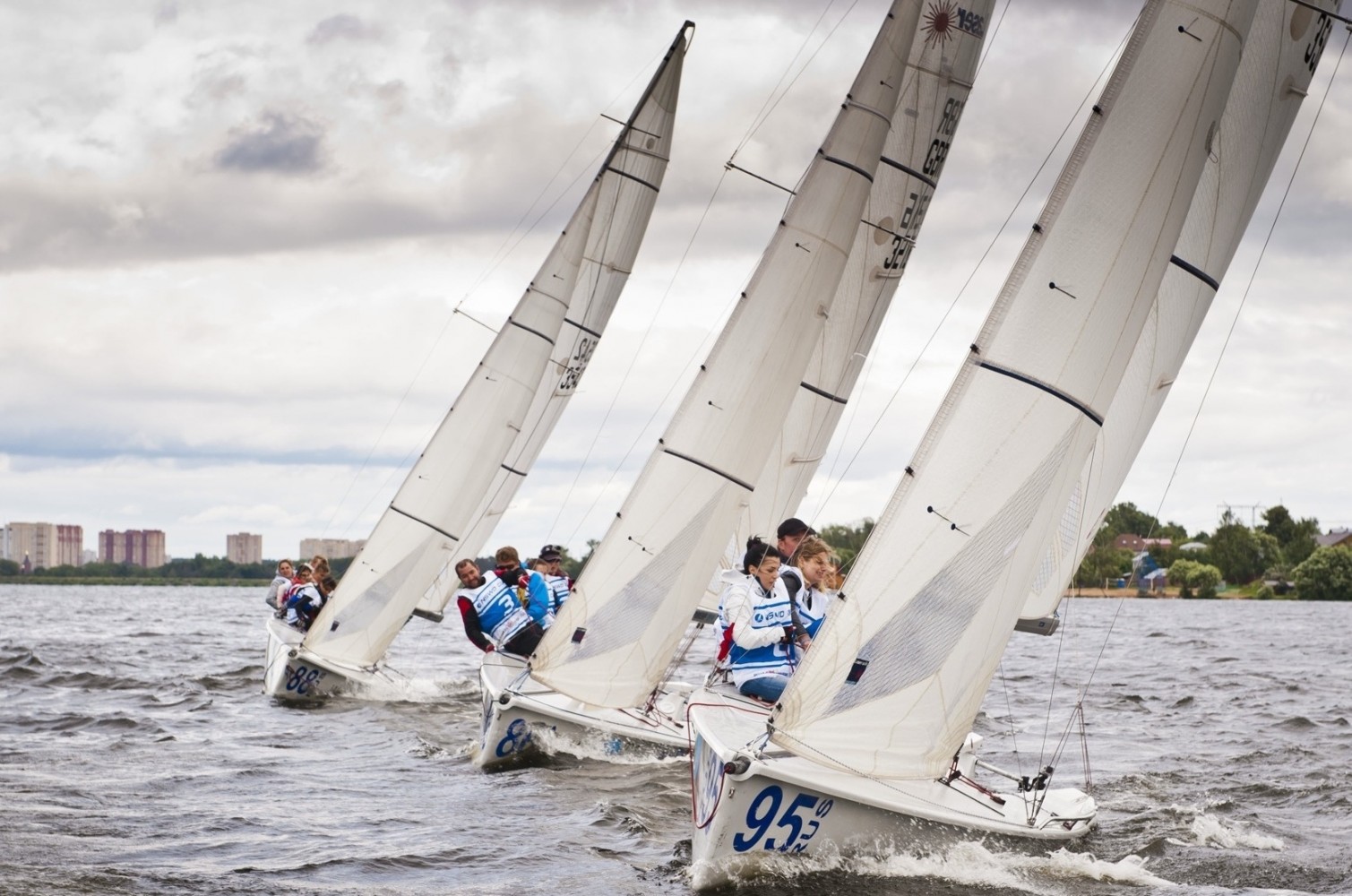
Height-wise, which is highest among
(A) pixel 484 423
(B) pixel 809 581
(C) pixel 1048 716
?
(A) pixel 484 423

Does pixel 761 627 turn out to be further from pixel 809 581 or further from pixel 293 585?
pixel 293 585

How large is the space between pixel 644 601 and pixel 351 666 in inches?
270

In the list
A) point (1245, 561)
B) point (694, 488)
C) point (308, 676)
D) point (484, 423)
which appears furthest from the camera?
point (1245, 561)

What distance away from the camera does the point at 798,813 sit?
Answer: 7.41 meters

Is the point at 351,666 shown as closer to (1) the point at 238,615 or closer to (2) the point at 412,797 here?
(2) the point at 412,797

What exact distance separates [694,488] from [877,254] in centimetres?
416

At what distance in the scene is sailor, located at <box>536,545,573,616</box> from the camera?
49.0 ft

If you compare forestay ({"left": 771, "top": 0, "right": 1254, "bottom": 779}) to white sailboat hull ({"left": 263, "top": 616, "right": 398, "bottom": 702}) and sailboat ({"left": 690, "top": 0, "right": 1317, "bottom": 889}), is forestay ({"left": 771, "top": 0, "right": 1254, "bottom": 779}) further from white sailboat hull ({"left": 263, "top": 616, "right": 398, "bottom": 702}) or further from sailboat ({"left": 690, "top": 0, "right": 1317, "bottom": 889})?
white sailboat hull ({"left": 263, "top": 616, "right": 398, "bottom": 702})

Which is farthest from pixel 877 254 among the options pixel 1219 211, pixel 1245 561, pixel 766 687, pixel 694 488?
pixel 1245 561

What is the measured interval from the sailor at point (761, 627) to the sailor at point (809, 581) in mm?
101

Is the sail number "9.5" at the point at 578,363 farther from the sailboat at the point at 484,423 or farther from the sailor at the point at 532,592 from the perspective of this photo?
the sailor at the point at 532,592

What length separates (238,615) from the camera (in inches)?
2266

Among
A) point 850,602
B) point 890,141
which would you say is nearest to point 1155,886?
point 850,602

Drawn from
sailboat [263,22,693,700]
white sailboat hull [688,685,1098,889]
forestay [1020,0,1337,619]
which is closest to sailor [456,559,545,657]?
sailboat [263,22,693,700]
